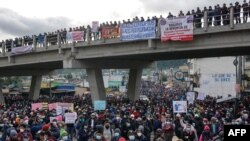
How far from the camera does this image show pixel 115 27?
28922 millimetres

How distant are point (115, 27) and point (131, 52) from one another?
1.94m

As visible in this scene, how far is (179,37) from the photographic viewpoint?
24.9 m

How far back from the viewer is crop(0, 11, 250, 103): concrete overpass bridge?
935 inches

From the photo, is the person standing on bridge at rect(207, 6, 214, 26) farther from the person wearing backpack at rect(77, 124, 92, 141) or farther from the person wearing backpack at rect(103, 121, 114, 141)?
the person wearing backpack at rect(77, 124, 92, 141)

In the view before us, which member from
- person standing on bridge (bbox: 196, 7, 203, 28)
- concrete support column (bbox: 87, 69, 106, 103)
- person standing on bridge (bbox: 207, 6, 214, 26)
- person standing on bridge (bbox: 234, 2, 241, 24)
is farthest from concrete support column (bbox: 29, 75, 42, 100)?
person standing on bridge (bbox: 234, 2, 241, 24)

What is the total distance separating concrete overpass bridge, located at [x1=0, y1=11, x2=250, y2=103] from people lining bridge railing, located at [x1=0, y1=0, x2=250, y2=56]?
0.93 feet

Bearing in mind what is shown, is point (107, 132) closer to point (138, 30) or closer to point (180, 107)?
point (180, 107)

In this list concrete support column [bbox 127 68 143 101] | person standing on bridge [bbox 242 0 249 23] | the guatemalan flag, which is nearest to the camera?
person standing on bridge [bbox 242 0 249 23]

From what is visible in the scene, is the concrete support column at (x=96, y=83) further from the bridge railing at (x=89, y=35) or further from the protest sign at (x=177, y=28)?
the protest sign at (x=177, y=28)

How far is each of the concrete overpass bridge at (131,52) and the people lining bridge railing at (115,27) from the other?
0.28 m

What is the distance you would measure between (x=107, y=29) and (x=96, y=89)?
6766 millimetres

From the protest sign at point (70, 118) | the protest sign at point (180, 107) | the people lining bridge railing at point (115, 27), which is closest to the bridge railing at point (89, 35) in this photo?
the people lining bridge railing at point (115, 27)

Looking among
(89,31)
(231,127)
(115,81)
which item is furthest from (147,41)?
(115,81)

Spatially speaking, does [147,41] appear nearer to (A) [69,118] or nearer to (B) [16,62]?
(A) [69,118]
